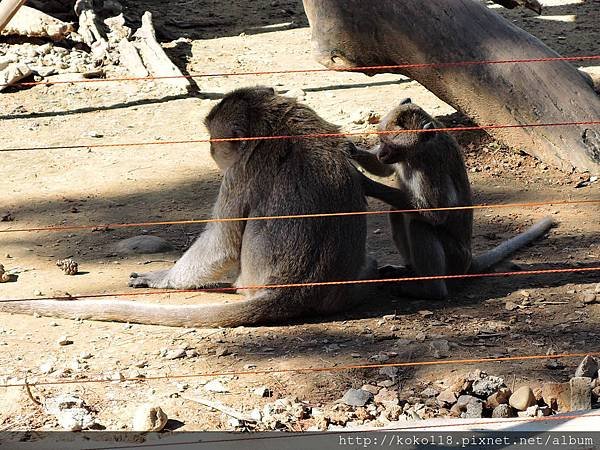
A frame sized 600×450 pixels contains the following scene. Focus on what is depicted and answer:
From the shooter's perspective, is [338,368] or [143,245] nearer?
[338,368]

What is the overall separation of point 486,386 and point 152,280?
2.58 m

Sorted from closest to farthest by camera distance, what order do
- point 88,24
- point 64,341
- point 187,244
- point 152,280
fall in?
point 64,341 < point 152,280 < point 187,244 < point 88,24

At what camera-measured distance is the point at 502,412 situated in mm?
4926

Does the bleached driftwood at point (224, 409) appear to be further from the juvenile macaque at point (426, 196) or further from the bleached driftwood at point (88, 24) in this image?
the bleached driftwood at point (88, 24)

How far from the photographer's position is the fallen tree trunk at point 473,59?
28.0ft

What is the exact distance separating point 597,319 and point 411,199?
1380 mm

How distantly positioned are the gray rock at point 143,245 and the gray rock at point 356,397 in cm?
270

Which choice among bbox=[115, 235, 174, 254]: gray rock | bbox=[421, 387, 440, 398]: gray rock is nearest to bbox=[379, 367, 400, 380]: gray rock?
bbox=[421, 387, 440, 398]: gray rock

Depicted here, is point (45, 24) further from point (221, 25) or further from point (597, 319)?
point (597, 319)

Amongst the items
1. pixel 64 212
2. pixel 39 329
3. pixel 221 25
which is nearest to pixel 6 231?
pixel 64 212

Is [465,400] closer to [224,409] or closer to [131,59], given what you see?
[224,409]

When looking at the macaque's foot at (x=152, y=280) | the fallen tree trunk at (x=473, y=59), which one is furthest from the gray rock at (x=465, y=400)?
the fallen tree trunk at (x=473, y=59)

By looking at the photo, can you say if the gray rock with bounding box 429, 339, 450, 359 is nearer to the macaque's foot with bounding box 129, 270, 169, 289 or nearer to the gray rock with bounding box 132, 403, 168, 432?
the gray rock with bounding box 132, 403, 168, 432

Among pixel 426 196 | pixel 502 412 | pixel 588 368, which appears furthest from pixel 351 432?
pixel 426 196
